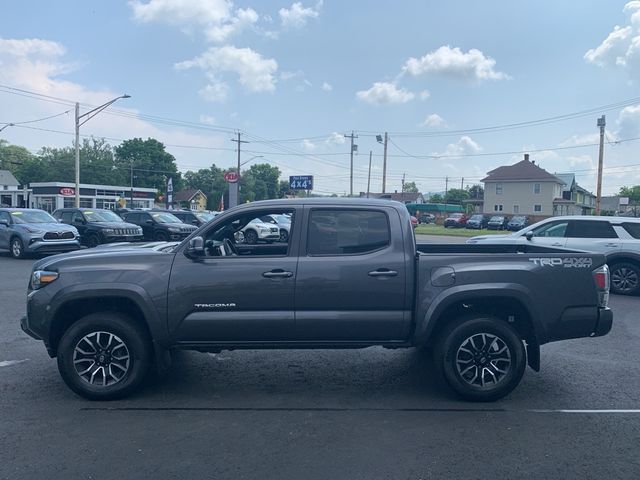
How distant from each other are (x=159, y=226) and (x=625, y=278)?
1818cm

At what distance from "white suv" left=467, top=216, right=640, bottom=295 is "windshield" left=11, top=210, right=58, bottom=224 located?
14.1 m

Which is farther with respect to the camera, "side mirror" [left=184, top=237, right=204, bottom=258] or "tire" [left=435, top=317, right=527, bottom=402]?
"tire" [left=435, top=317, right=527, bottom=402]

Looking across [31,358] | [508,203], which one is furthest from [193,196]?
[31,358]

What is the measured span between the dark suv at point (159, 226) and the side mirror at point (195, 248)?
19136 mm

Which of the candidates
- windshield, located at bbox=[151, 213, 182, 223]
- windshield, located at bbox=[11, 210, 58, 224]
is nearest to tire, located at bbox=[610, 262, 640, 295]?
windshield, located at bbox=[11, 210, 58, 224]

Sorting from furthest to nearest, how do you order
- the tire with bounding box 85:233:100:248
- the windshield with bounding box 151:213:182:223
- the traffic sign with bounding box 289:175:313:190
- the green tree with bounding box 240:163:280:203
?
the green tree with bounding box 240:163:280:203
the traffic sign with bounding box 289:175:313:190
the windshield with bounding box 151:213:182:223
the tire with bounding box 85:233:100:248

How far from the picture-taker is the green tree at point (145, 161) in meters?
105

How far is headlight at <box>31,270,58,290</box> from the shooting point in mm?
5113

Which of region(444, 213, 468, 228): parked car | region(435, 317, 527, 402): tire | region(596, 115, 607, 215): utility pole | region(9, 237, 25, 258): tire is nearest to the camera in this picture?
region(435, 317, 527, 402): tire

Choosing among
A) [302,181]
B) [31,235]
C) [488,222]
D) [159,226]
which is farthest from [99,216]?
[488,222]

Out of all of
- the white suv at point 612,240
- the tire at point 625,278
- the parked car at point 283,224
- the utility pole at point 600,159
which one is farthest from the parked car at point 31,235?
the utility pole at point 600,159

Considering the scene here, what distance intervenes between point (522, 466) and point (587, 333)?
5.99 ft

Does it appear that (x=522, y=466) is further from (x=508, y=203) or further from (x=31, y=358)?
(x=508, y=203)

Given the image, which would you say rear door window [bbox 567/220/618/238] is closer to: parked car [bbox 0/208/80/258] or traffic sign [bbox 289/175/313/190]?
parked car [bbox 0/208/80/258]
